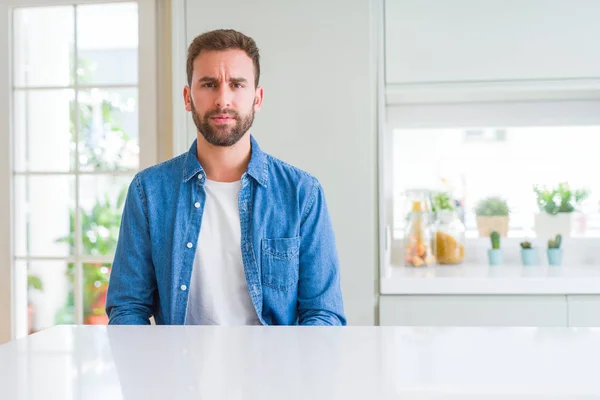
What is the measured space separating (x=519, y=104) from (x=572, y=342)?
80.6 inches

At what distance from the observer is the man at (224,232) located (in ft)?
4.74

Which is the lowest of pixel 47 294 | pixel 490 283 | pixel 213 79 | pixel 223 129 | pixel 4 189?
pixel 47 294

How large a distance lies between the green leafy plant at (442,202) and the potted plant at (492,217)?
15 centimetres

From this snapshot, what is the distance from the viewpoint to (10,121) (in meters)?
2.67

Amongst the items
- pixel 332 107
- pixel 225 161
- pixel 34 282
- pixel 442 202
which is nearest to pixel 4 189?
pixel 34 282

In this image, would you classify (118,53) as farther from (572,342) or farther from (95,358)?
(572,342)

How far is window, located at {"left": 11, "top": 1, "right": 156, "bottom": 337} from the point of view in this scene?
266 cm

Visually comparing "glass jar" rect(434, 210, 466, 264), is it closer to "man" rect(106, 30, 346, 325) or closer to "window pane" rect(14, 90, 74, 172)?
"man" rect(106, 30, 346, 325)

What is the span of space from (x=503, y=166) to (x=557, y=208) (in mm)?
295

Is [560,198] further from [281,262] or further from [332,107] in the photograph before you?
[281,262]

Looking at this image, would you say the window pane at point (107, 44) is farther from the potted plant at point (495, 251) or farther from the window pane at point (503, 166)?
the potted plant at point (495, 251)

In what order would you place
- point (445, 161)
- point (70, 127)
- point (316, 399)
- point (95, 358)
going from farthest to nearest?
point (445, 161) → point (70, 127) → point (95, 358) → point (316, 399)

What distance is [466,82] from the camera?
2.39 meters

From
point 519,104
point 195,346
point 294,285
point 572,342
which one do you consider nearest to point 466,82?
point 519,104
